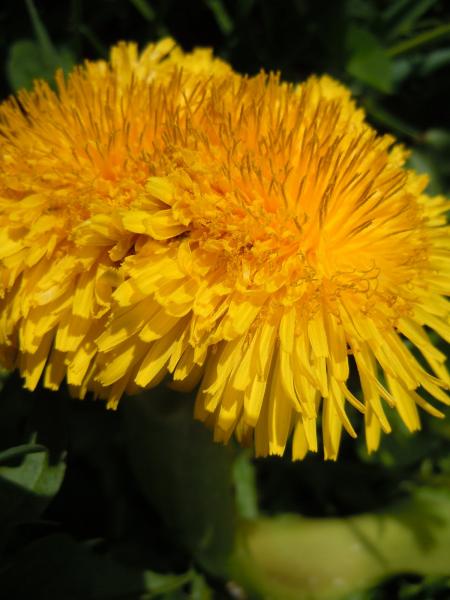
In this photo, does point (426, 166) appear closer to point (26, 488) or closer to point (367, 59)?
point (367, 59)

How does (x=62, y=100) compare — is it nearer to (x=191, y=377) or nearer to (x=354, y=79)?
(x=191, y=377)

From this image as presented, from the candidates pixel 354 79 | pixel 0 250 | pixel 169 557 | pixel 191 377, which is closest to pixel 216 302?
pixel 191 377

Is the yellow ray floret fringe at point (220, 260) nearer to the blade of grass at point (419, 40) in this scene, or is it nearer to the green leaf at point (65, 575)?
the green leaf at point (65, 575)

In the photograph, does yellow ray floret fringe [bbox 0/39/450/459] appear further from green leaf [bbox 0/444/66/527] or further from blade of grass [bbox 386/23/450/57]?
blade of grass [bbox 386/23/450/57]

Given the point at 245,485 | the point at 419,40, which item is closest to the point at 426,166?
the point at 419,40

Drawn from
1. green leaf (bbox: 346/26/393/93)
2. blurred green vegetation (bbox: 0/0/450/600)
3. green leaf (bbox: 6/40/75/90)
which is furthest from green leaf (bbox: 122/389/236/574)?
green leaf (bbox: 346/26/393/93)
